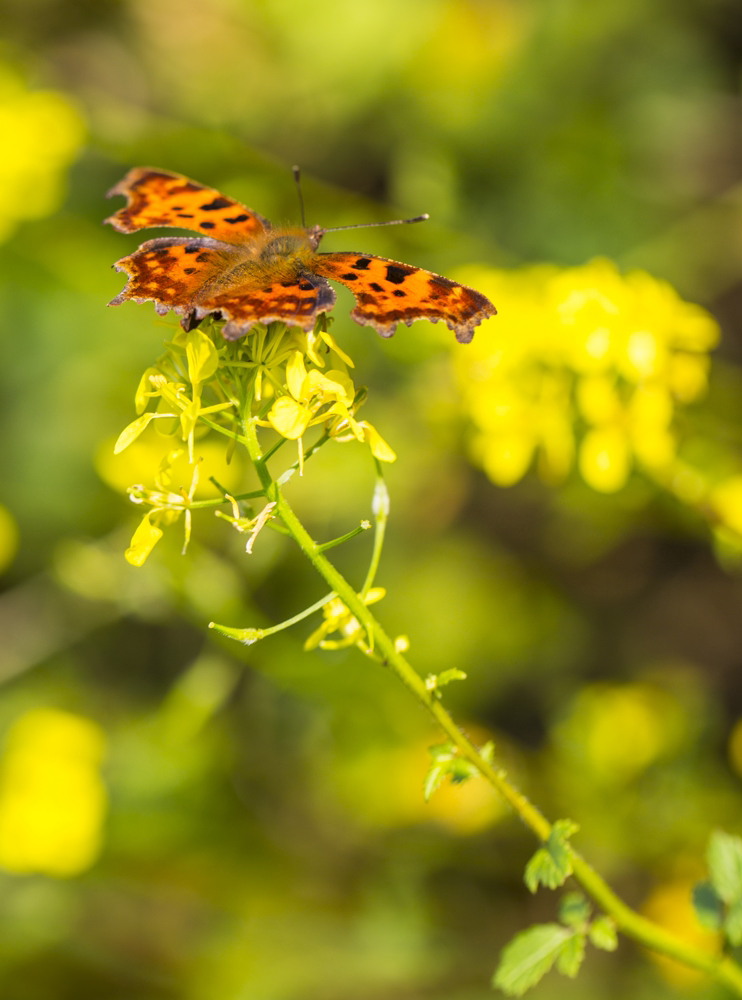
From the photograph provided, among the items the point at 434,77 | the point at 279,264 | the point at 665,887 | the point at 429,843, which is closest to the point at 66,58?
the point at 434,77

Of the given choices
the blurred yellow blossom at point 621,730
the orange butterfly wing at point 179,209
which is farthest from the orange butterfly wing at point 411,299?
the blurred yellow blossom at point 621,730

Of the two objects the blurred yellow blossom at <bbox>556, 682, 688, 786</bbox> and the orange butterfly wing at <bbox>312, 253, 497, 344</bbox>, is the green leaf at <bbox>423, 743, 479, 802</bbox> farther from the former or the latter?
the blurred yellow blossom at <bbox>556, 682, 688, 786</bbox>

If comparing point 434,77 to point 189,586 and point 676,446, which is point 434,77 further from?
point 189,586

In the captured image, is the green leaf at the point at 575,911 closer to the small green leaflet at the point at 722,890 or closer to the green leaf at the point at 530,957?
the green leaf at the point at 530,957

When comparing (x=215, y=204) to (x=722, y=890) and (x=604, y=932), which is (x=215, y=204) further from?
(x=722, y=890)

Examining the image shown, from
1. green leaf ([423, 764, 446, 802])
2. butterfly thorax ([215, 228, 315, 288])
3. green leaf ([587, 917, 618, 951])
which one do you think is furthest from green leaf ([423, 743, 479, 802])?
butterfly thorax ([215, 228, 315, 288])

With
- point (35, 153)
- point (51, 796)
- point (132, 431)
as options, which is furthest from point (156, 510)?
point (35, 153)
